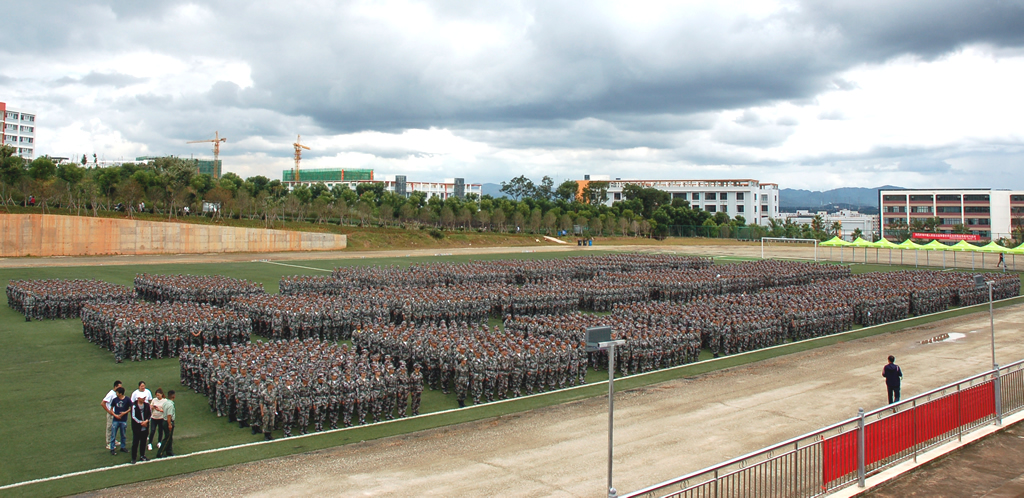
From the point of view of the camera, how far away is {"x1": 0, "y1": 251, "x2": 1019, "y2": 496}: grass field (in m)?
10.3

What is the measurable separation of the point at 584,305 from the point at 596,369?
11468 mm

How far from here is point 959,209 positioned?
110 meters

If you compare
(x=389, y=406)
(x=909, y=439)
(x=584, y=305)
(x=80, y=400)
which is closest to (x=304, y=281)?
(x=584, y=305)

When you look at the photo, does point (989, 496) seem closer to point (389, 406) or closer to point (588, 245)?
point (389, 406)

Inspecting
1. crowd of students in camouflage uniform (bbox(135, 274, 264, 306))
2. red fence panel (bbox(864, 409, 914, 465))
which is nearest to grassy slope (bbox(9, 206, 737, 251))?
crowd of students in camouflage uniform (bbox(135, 274, 264, 306))

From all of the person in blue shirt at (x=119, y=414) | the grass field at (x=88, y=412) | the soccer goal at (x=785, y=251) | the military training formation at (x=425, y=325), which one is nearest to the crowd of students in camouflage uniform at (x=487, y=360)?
the military training formation at (x=425, y=325)

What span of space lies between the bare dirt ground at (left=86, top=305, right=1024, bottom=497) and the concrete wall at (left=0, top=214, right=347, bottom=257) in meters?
49.4

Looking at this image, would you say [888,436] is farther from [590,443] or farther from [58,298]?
[58,298]

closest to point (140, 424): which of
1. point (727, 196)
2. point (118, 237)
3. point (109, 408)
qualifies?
point (109, 408)

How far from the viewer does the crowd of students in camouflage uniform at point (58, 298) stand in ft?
76.2

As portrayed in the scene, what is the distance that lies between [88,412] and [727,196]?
5006 inches

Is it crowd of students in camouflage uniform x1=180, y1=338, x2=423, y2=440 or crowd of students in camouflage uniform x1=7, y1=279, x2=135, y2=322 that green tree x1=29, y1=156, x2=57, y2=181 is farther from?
crowd of students in camouflage uniform x1=180, y1=338, x2=423, y2=440

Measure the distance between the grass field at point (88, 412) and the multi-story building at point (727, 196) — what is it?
4338 inches

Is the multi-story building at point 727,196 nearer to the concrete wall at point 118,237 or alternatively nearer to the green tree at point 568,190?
the green tree at point 568,190
